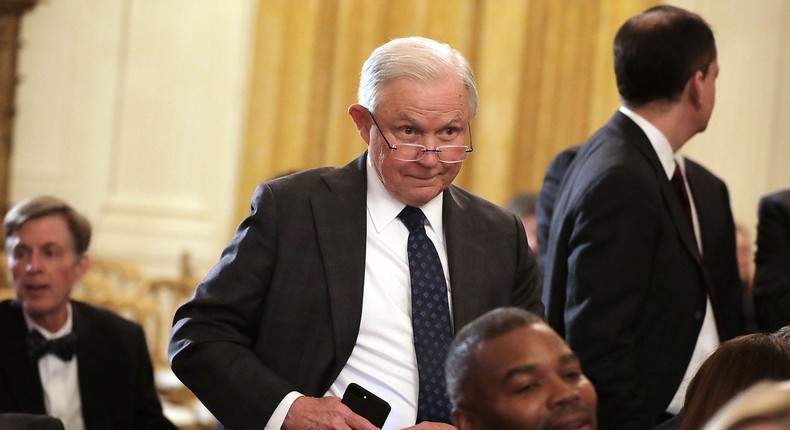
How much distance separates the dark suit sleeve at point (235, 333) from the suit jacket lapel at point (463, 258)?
42 centimetres

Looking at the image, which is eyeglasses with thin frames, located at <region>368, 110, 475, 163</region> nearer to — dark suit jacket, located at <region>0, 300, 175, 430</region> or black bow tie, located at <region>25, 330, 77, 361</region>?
dark suit jacket, located at <region>0, 300, 175, 430</region>

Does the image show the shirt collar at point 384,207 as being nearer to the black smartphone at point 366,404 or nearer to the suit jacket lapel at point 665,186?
the black smartphone at point 366,404

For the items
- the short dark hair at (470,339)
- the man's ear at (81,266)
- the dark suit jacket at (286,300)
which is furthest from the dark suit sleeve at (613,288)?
the man's ear at (81,266)

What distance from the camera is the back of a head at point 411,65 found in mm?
2715

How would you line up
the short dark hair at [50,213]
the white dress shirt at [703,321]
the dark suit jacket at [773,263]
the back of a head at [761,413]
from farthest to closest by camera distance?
1. the short dark hair at [50,213]
2. the dark suit jacket at [773,263]
3. the white dress shirt at [703,321]
4. the back of a head at [761,413]

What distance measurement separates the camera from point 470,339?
2289 mm

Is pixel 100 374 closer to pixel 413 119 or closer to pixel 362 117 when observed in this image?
pixel 362 117

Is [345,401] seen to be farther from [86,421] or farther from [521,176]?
[521,176]

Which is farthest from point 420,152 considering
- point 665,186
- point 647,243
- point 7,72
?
point 7,72

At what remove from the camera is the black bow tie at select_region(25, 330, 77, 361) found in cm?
392

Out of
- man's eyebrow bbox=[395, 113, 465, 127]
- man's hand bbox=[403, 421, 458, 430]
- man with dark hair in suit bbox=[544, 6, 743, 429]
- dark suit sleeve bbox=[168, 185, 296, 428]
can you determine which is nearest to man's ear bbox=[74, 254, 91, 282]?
dark suit sleeve bbox=[168, 185, 296, 428]

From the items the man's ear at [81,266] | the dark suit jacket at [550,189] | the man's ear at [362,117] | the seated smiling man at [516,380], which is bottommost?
the man's ear at [81,266]

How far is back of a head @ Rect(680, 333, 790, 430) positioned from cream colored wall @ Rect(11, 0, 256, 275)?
19.5 ft

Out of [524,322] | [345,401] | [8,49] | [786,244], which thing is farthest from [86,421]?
[8,49]
